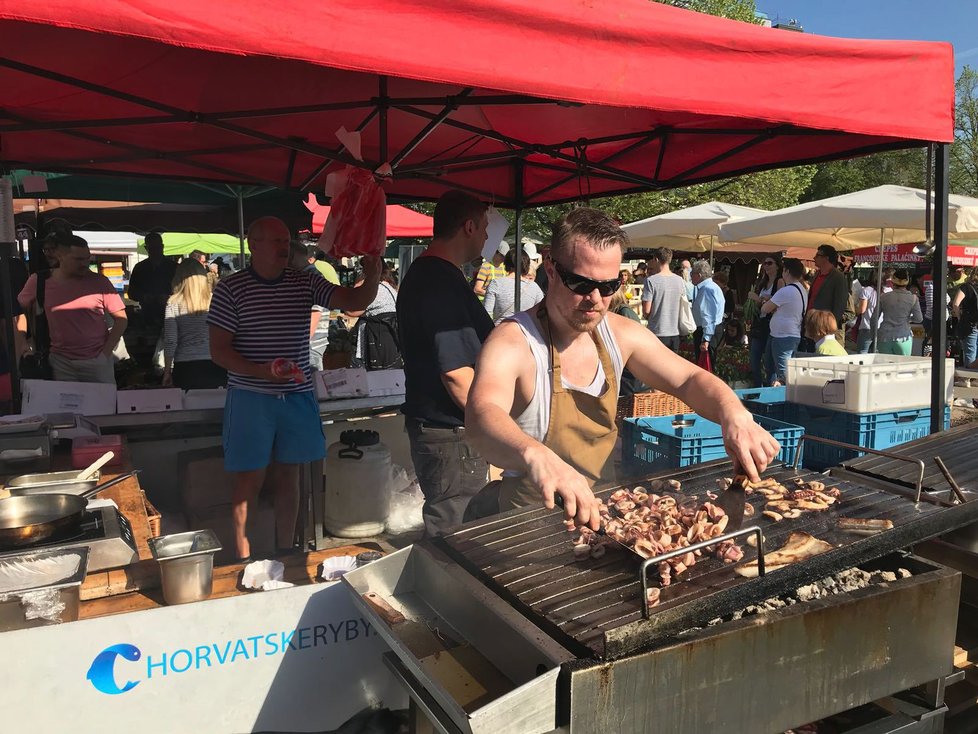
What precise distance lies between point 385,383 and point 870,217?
6.50 m

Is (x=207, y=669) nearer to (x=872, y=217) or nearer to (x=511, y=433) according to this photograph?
(x=511, y=433)

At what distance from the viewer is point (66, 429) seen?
12.9 feet

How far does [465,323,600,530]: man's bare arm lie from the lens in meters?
1.73

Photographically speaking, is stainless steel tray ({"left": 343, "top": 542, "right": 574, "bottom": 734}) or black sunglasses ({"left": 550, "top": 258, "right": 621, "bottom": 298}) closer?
stainless steel tray ({"left": 343, "top": 542, "right": 574, "bottom": 734})

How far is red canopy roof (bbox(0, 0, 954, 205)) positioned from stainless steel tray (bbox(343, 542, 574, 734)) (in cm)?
136

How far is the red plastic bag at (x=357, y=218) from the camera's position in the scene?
3.53 m

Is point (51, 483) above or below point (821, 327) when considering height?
below

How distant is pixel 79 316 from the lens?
5.38m

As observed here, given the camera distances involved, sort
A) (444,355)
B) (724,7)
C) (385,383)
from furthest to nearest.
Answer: (724,7), (385,383), (444,355)

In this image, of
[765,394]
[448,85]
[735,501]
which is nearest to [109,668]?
[735,501]

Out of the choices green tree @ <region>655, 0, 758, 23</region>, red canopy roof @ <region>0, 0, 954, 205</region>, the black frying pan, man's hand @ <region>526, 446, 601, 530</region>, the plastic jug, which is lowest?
the plastic jug

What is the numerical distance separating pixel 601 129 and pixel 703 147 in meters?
0.69

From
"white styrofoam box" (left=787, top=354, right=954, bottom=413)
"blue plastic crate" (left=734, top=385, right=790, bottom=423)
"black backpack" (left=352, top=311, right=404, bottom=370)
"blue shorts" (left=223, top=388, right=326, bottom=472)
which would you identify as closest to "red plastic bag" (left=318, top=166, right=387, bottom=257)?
"blue shorts" (left=223, top=388, right=326, bottom=472)

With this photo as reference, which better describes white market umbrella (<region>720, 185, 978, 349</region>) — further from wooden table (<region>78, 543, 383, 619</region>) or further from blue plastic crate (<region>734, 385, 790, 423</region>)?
wooden table (<region>78, 543, 383, 619</region>)
